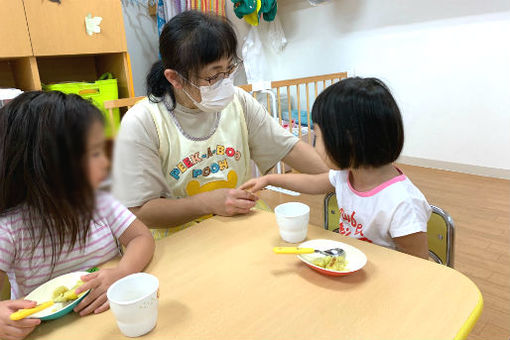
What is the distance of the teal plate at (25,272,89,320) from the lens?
563mm

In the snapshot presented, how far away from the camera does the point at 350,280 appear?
649mm

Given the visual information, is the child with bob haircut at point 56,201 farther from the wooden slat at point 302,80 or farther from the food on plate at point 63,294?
the wooden slat at point 302,80

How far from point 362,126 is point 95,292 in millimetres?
644

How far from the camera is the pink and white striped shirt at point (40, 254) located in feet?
2.00

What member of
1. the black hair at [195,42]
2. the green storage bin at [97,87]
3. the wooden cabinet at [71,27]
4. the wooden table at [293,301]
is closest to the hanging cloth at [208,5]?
the wooden cabinet at [71,27]

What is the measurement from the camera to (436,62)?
9.66 ft

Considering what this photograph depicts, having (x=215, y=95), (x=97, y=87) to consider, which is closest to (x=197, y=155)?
(x=215, y=95)

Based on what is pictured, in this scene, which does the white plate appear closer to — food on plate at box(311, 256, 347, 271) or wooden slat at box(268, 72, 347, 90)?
food on plate at box(311, 256, 347, 271)

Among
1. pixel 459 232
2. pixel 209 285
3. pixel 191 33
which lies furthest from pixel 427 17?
pixel 209 285

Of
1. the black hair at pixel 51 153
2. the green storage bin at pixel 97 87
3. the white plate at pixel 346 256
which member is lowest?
the white plate at pixel 346 256

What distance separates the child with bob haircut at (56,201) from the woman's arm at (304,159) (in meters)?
0.65

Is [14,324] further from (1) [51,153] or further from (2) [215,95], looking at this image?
(2) [215,95]

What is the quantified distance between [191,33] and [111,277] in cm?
63

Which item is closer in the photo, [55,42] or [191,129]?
[191,129]
